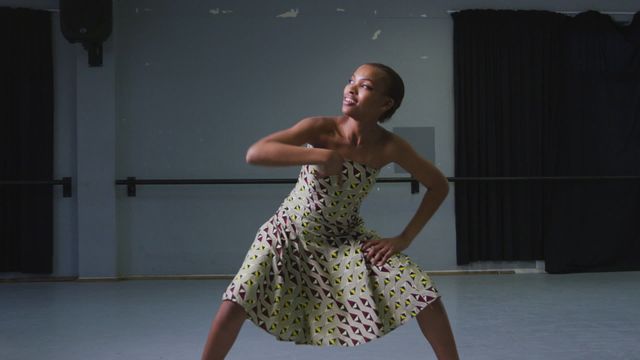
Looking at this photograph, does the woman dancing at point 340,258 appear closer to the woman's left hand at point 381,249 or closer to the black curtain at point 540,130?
the woman's left hand at point 381,249

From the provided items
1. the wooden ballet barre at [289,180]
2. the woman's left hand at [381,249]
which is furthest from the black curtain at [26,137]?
the woman's left hand at [381,249]

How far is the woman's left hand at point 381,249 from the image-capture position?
2221mm

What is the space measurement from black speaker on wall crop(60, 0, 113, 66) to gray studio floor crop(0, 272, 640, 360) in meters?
1.87

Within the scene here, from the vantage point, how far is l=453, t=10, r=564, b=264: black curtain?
6207mm

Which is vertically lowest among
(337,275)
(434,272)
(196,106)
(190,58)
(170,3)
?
(434,272)

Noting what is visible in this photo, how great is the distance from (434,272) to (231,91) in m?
2.26

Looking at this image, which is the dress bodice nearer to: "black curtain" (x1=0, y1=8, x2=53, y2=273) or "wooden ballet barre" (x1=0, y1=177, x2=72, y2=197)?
"wooden ballet barre" (x1=0, y1=177, x2=72, y2=197)

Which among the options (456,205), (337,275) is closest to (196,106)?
(456,205)

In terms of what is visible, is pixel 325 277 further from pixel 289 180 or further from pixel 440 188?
pixel 289 180

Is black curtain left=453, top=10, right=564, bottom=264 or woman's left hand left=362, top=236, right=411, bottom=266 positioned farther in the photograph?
black curtain left=453, top=10, right=564, bottom=264

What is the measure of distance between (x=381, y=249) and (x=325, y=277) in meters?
0.19

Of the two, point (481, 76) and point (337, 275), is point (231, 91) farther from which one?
point (337, 275)

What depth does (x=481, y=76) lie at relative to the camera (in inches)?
245

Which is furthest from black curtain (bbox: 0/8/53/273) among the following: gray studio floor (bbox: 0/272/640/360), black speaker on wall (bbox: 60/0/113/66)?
black speaker on wall (bbox: 60/0/113/66)
